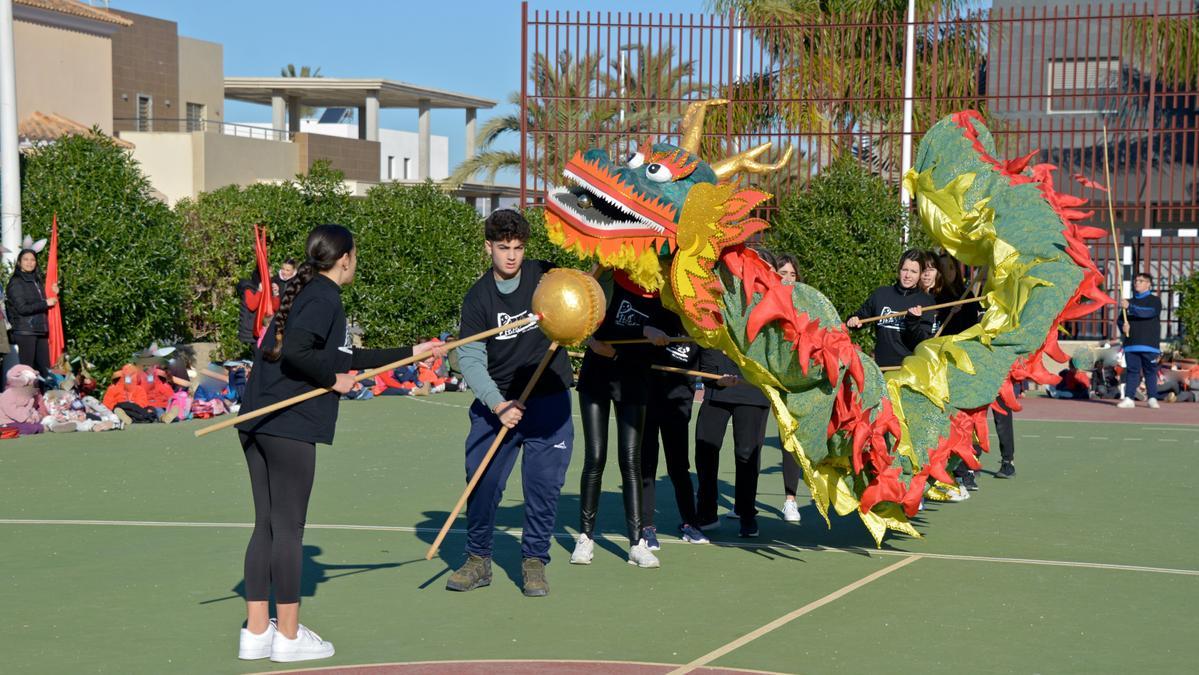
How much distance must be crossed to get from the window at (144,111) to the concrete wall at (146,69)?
0.11 m

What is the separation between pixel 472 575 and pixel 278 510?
5.15ft

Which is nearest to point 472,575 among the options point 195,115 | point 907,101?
point 907,101

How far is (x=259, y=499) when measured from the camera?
592cm

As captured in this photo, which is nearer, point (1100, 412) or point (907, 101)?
point (1100, 412)

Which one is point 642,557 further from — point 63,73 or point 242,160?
point 242,160

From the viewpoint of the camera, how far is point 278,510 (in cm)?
587

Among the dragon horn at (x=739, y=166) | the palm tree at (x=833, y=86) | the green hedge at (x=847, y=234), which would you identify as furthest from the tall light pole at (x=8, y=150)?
the dragon horn at (x=739, y=166)

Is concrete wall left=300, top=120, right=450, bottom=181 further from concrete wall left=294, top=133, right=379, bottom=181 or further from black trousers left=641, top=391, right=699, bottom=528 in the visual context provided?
black trousers left=641, top=391, right=699, bottom=528

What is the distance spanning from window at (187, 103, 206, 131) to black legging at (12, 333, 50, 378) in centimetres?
3035

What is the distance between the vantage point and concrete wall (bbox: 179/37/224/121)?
43.9 metres

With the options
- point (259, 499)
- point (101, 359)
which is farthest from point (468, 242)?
point (259, 499)

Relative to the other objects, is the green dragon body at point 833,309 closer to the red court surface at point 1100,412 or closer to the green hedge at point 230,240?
the red court surface at point 1100,412

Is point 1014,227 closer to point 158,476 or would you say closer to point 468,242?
point 158,476

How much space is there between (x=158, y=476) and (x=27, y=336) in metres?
4.77
